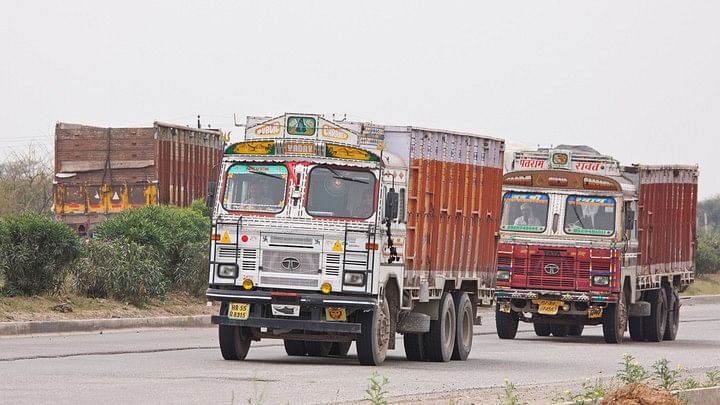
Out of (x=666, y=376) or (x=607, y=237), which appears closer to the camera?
(x=666, y=376)

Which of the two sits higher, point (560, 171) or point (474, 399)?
point (560, 171)

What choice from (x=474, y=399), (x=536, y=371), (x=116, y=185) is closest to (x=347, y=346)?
(x=536, y=371)

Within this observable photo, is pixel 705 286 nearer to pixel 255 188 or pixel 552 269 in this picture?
pixel 552 269

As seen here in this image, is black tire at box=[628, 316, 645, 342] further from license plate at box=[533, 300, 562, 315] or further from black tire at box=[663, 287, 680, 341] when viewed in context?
license plate at box=[533, 300, 562, 315]

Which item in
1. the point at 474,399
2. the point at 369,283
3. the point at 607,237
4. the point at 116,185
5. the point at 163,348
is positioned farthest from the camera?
the point at 116,185

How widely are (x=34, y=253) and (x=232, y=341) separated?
721 centimetres

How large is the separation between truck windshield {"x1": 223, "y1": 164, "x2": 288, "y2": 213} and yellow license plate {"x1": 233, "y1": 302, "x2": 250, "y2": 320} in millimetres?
1231

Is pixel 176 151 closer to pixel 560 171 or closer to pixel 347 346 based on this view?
pixel 560 171

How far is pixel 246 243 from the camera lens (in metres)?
20.1

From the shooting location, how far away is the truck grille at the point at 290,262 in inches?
787

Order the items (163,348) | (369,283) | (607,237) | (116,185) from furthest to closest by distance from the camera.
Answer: (116,185) < (607,237) < (163,348) < (369,283)

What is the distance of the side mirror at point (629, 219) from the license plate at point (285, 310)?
1148 centimetres

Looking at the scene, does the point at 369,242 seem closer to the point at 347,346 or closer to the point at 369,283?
the point at 369,283

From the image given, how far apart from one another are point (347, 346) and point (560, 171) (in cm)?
855
